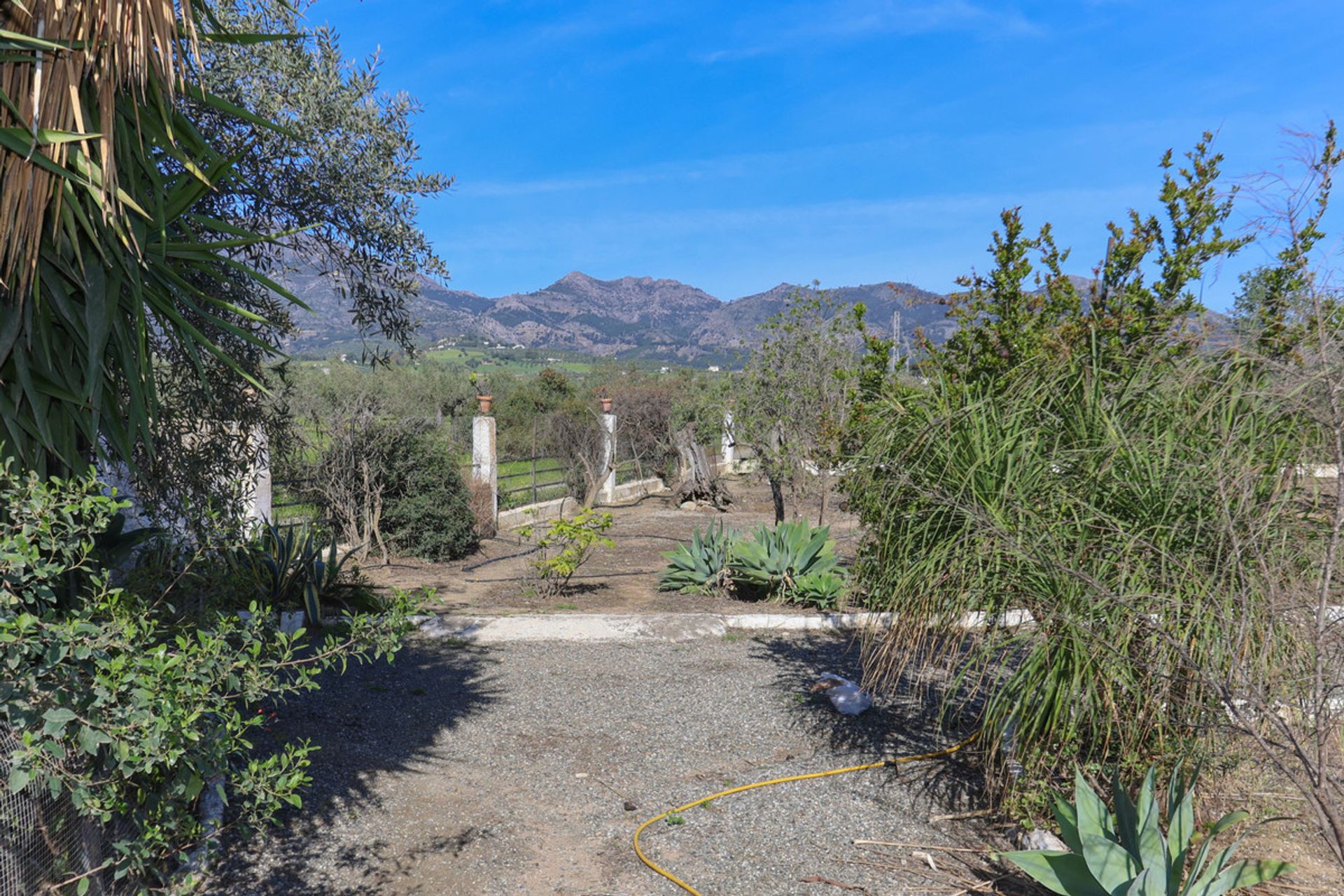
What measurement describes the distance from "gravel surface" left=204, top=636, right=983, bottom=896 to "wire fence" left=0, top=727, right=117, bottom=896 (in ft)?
2.43

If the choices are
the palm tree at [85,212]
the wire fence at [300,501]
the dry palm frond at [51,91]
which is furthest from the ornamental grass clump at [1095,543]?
the wire fence at [300,501]

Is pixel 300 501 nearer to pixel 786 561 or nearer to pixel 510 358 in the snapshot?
pixel 786 561

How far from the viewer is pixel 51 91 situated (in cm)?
289

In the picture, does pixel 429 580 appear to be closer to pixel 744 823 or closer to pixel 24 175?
pixel 744 823

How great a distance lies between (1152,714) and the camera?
3598mm

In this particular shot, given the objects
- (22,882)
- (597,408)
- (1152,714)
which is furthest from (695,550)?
(597,408)

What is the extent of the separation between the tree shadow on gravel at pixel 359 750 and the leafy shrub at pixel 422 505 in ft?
14.0

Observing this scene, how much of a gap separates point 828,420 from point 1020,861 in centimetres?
886

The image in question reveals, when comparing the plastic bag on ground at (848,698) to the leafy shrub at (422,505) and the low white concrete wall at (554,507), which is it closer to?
the leafy shrub at (422,505)

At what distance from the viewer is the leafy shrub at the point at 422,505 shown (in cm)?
1178

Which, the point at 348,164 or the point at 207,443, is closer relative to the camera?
the point at 207,443

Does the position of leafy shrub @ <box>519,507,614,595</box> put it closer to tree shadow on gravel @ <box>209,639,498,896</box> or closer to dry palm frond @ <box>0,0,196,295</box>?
tree shadow on gravel @ <box>209,639,498,896</box>

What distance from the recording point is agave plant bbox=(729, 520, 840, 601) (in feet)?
30.8

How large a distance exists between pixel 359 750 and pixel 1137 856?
390cm
